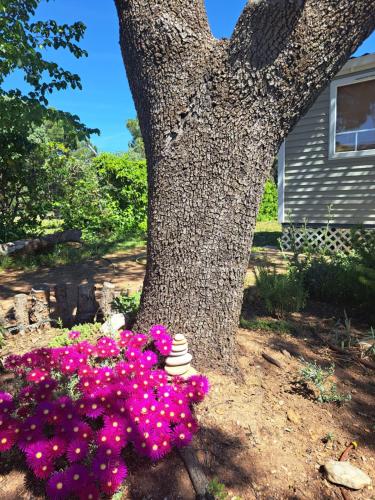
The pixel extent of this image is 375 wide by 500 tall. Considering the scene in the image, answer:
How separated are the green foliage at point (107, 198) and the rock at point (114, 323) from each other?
6.76 m

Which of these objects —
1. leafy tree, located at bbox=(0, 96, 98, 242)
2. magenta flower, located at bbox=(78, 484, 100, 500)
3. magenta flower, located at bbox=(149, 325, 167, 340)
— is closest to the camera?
magenta flower, located at bbox=(78, 484, 100, 500)

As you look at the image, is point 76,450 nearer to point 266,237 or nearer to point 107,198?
point 266,237

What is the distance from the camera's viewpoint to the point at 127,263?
6770mm

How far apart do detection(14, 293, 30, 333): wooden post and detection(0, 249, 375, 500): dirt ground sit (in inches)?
16.5

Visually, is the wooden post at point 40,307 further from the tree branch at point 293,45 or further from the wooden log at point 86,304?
the tree branch at point 293,45

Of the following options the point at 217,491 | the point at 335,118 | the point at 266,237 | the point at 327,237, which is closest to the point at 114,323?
the point at 217,491

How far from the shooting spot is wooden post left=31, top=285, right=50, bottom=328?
3.35 meters

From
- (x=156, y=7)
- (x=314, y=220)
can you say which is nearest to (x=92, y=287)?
(x=156, y=7)

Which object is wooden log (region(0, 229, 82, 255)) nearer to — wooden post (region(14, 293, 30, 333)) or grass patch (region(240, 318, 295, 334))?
wooden post (region(14, 293, 30, 333))

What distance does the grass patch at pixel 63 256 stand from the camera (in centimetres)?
682

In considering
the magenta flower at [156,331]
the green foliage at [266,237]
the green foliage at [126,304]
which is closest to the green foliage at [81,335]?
the green foliage at [126,304]

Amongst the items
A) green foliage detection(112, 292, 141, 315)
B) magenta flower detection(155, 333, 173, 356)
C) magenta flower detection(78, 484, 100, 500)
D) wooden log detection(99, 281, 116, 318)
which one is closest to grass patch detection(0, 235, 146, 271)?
wooden log detection(99, 281, 116, 318)

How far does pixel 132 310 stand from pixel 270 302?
142 cm

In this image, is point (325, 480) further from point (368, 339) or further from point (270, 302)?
point (270, 302)
